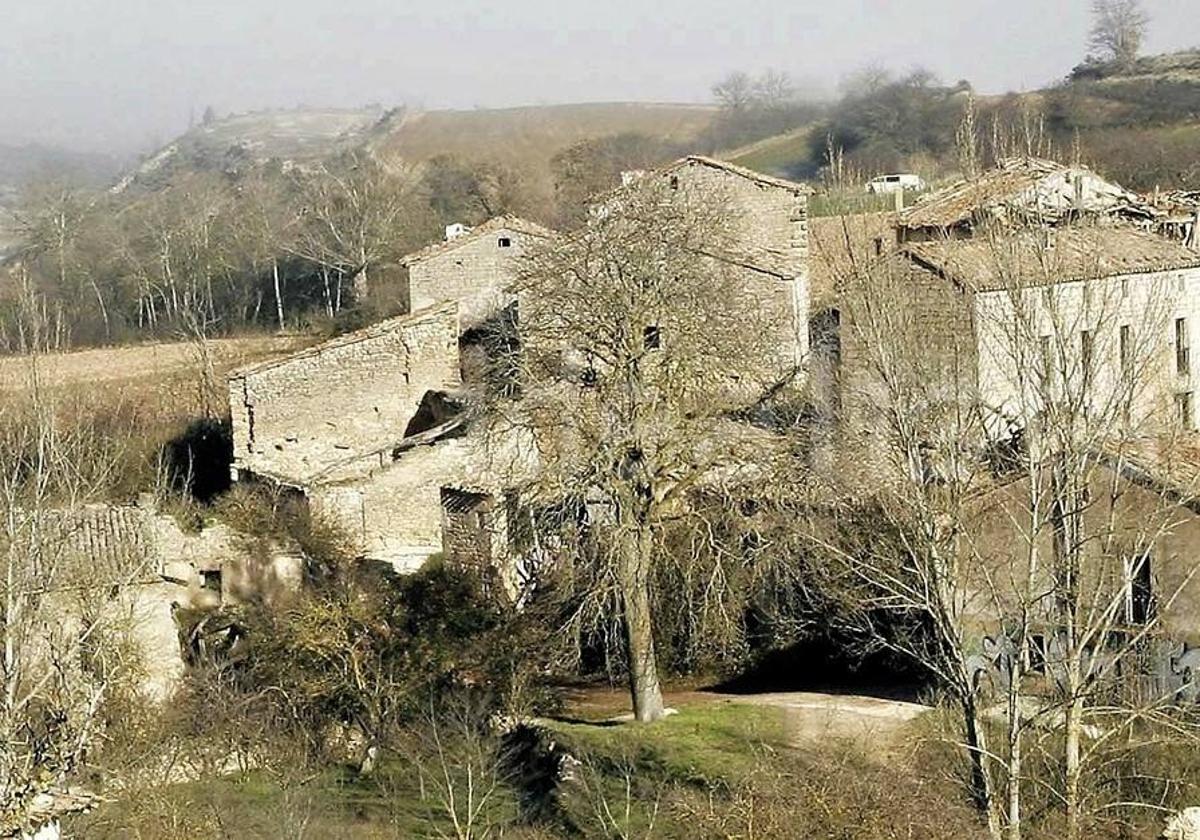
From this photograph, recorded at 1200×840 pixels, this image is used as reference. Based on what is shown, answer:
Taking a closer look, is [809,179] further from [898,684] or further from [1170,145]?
[898,684]

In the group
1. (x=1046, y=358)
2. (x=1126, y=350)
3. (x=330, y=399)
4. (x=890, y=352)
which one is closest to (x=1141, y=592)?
(x=1126, y=350)

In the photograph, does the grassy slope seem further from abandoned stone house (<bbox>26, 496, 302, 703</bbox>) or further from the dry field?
the dry field

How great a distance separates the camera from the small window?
16234 millimetres

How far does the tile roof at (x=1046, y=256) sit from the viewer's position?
41.6 ft

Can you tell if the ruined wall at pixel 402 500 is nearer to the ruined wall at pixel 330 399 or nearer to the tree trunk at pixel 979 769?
the ruined wall at pixel 330 399

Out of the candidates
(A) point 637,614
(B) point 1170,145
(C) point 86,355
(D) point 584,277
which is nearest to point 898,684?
(A) point 637,614

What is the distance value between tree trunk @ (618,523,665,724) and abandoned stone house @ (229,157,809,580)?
2544mm

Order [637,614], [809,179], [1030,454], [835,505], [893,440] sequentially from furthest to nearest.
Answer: [809,179]
[835,505]
[637,614]
[893,440]
[1030,454]

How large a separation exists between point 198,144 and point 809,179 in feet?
89.8

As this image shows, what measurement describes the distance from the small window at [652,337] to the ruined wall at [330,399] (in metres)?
7.94

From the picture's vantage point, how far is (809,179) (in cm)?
4388

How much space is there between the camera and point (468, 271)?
88.6 ft

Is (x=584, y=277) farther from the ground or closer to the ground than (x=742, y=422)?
farther from the ground

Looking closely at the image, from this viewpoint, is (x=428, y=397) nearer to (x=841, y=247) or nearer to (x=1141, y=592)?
(x=841, y=247)
